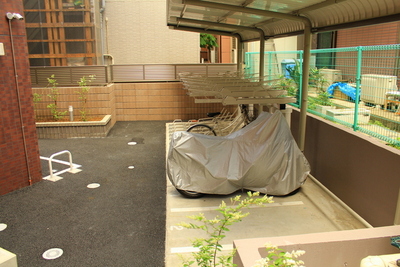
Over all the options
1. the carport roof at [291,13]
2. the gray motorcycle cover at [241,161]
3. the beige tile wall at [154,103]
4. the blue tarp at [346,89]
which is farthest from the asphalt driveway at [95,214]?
the beige tile wall at [154,103]

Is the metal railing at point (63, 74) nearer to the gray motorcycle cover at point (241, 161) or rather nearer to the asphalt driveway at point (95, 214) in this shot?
the asphalt driveway at point (95, 214)

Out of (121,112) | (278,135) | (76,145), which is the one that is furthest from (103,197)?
(121,112)

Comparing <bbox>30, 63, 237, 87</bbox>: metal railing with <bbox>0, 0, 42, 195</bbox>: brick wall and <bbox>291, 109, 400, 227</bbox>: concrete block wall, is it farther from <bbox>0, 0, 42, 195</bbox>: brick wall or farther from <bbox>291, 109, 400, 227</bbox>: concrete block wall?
<bbox>291, 109, 400, 227</bbox>: concrete block wall

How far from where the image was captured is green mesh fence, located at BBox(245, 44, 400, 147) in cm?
409

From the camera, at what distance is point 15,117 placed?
555cm

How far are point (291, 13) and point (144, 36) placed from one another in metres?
7.92

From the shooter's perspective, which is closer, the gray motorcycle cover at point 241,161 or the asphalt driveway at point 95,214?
the asphalt driveway at point 95,214

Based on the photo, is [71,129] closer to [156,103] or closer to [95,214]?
[156,103]

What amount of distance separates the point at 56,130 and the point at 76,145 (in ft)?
3.82

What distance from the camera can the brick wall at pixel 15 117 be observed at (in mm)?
5340

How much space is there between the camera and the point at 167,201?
16.5ft

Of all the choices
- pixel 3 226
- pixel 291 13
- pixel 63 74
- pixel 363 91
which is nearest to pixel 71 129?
pixel 63 74

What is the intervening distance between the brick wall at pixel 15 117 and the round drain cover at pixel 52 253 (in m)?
2.25

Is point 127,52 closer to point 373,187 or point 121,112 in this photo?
point 121,112
